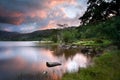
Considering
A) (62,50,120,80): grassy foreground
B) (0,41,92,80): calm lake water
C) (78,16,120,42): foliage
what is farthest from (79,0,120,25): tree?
(0,41,92,80): calm lake water

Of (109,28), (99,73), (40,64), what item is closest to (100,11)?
(99,73)

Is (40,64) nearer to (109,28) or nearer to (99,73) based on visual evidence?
(109,28)

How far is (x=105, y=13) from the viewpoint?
14656 millimetres

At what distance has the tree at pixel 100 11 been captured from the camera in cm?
1440

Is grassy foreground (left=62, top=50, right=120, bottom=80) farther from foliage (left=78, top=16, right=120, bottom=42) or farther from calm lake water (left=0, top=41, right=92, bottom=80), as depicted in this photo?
foliage (left=78, top=16, right=120, bottom=42)

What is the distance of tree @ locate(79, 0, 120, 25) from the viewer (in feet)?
47.2

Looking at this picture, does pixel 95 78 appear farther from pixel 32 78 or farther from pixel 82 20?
pixel 32 78

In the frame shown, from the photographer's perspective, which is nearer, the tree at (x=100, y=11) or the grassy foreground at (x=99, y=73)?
the grassy foreground at (x=99, y=73)

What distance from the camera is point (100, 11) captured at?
1447 centimetres

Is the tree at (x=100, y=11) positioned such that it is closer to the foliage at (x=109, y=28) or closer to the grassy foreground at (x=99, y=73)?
the foliage at (x=109, y=28)

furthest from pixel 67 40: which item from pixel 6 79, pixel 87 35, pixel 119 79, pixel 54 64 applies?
pixel 119 79

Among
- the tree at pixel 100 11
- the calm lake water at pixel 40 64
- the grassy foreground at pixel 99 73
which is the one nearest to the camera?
the grassy foreground at pixel 99 73

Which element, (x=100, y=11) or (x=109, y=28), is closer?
(x=100, y=11)

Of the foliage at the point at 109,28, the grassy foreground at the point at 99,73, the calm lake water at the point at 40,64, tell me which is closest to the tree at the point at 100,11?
the foliage at the point at 109,28
